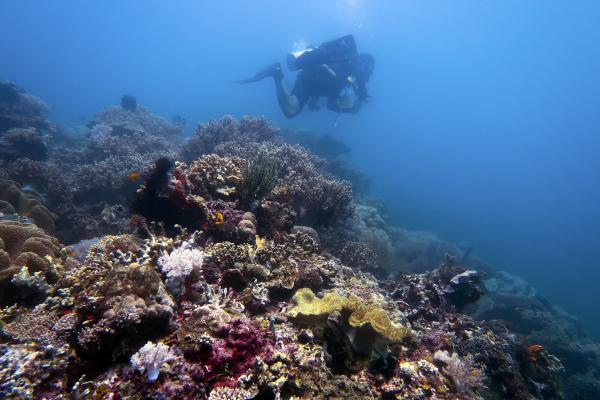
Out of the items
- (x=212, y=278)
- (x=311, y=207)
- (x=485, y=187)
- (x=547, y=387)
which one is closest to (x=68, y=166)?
(x=311, y=207)

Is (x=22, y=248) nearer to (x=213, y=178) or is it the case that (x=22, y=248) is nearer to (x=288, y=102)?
(x=213, y=178)

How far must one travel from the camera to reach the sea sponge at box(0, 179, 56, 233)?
22.8 feet

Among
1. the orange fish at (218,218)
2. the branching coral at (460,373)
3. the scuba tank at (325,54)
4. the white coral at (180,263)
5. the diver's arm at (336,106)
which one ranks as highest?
the scuba tank at (325,54)

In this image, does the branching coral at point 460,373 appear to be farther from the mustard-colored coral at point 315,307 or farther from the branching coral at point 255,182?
the branching coral at point 255,182

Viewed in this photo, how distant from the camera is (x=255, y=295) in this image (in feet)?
12.9

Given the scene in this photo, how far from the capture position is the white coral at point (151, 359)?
2.39 metres

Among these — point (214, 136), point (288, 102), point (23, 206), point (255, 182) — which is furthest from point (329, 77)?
point (23, 206)

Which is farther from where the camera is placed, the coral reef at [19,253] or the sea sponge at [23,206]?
the sea sponge at [23,206]

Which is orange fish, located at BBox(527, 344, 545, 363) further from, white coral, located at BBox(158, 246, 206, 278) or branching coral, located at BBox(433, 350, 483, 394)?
white coral, located at BBox(158, 246, 206, 278)

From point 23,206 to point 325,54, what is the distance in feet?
49.2

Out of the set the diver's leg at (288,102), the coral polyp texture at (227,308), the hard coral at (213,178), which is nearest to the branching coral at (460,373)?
the coral polyp texture at (227,308)

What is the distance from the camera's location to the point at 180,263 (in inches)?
145

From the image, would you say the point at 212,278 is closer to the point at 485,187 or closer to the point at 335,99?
the point at 335,99

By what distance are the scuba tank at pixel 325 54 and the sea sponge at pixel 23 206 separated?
555 inches
